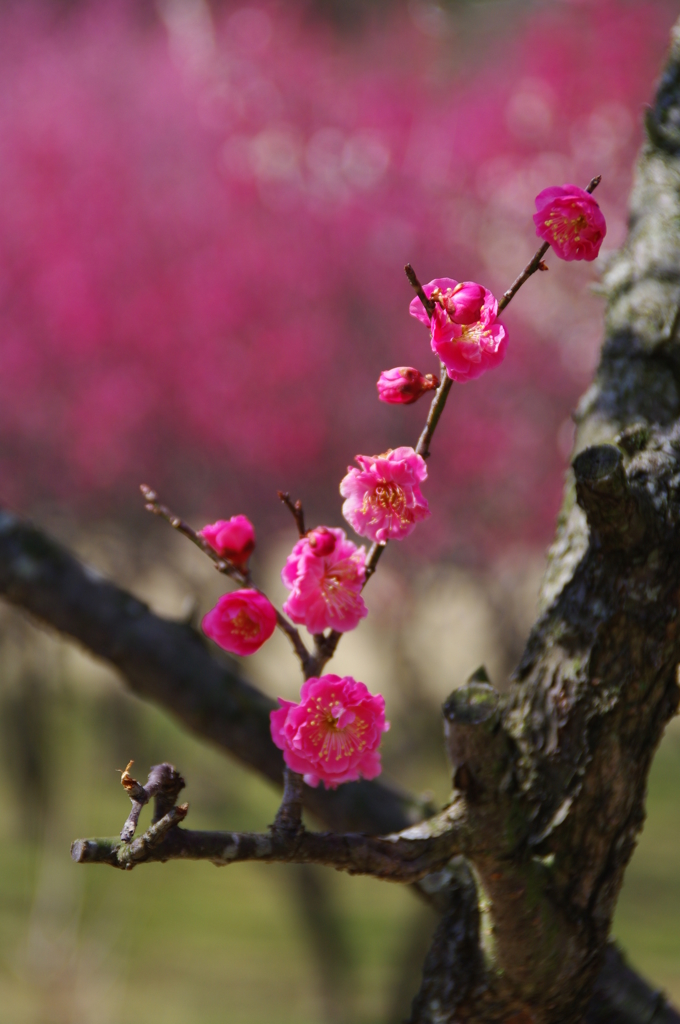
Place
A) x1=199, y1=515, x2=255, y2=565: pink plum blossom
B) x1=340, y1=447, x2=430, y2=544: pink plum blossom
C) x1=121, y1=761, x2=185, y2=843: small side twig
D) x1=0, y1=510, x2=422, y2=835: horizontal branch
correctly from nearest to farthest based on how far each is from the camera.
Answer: x1=121, y1=761, x2=185, y2=843: small side twig, x1=340, y1=447, x2=430, y2=544: pink plum blossom, x1=199, y1=515, x2=255, y2=565: pink plum blossom, x1=0, y1=510, x2=422, y2=835: horizontal branch

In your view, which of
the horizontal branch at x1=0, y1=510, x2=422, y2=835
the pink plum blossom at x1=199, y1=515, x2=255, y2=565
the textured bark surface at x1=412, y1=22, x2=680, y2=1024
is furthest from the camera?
the horizontal branch at x1=0, y1=510, x2=422, y2=835

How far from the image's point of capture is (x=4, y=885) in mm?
5434

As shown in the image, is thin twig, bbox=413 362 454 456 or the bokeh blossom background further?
the bokeh blossom background

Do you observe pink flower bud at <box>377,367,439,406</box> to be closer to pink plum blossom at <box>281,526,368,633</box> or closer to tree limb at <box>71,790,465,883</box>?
pink plum blossom at <box>281,526,368,633</box>

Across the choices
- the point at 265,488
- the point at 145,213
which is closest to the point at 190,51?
the point at 145,213

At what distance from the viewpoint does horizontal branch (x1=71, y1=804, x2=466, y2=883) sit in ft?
2.57

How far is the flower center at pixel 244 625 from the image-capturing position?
0.92m

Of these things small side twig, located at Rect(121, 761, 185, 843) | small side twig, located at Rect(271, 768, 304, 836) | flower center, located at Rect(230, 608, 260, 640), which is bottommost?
small side twig, located at Rect(121, 761, 185, 843)

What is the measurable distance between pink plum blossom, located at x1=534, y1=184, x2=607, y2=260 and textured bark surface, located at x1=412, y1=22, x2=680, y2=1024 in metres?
0.21

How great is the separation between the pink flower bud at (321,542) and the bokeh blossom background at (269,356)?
3.13m

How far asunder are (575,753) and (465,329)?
0.50 m

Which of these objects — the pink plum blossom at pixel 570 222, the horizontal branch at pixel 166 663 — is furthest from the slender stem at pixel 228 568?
the horizontal branch at pixel 166 663

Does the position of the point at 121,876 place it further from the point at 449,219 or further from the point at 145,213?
the point at 449,219

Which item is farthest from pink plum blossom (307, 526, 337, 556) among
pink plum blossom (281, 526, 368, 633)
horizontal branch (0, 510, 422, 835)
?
horizontal branch (0, 510, 422, 835)
